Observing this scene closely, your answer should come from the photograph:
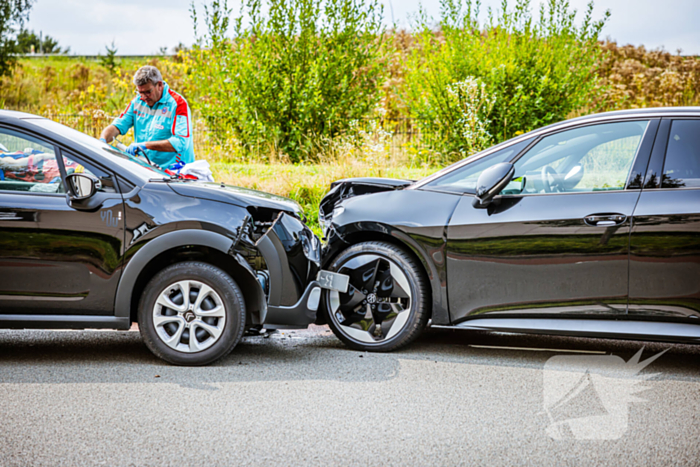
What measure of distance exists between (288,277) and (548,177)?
199cm

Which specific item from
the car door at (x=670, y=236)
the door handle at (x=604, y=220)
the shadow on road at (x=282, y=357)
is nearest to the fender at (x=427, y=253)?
the shadow on road at (x=282, y=357)

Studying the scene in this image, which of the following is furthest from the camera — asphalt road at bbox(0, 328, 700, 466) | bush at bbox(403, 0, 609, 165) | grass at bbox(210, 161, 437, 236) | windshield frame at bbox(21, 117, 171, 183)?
bush at bbox(403, 0, 609, 165)

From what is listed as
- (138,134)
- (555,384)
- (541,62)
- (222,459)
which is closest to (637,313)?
(555,384)

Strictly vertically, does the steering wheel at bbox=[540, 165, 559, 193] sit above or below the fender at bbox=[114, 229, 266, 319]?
above

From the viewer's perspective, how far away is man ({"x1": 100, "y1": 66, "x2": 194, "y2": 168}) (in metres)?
6.30

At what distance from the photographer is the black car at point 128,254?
15.0 ft

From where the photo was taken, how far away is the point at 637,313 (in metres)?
4.52

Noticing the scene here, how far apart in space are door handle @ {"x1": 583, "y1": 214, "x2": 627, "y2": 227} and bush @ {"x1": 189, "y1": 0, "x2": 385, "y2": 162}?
8.77m

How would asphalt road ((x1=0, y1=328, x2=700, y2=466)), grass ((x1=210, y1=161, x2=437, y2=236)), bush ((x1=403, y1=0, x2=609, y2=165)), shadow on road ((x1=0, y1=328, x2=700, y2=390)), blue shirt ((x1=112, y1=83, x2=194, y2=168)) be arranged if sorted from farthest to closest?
1. bush ((x1=403, y1=0, x2=609, y2=165))
2. grass ((x1=210, y1=161, x2=437, y2=236))
3. blue shirt ((x1=112, y1=83, x2=194, y2=168))
4. shadow on road ((x1=0, y1=328, x2=700, y2=390))
5. asphalt road ((x1=0, y1=328, x2=700, y2=466))

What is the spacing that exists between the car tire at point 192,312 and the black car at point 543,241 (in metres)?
0.93

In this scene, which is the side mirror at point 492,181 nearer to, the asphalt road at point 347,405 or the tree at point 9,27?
the asphalt road at point 347,405

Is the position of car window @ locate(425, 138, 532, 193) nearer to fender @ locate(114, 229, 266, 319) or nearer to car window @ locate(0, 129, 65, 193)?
fender @ locate(114, 229, 266, 319)

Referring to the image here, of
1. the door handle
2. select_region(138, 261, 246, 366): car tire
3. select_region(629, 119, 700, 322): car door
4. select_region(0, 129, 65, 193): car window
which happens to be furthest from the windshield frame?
select_region(629, 119, 700, 322): car door

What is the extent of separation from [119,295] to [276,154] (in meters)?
8.86
